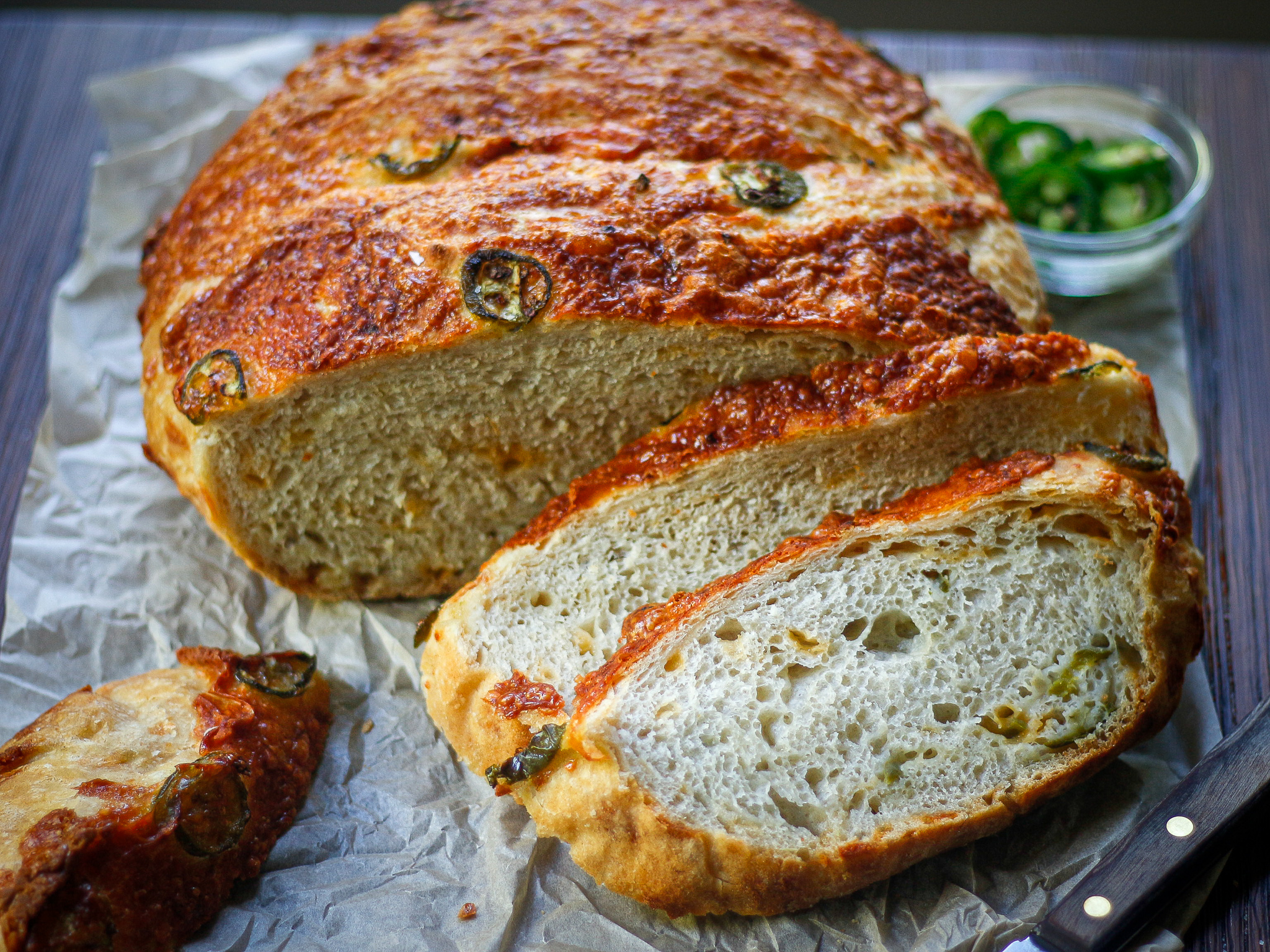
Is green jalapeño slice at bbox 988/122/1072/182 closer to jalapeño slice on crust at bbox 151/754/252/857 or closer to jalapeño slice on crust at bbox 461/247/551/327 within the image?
jalapeño slice on crust at bbox 461/247/551/327

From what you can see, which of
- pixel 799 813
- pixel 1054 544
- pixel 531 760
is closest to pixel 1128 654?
pixel 1054 544

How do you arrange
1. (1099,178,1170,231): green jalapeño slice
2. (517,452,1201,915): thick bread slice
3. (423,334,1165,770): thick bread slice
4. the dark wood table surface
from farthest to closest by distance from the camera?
1. (1099,178,1170,231): green jalapeño slice
2. the dark wood table surface
3. (423,334,1165,770): thick bread slice
4. (517,452,1201,915): thick bread slice

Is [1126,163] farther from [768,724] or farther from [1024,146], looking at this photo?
[768,724]

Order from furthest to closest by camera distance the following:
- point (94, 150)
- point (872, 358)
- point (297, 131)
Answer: point (94, 150), point (297, 131), point (872, 358)

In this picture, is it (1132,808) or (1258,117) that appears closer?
(1132,808)

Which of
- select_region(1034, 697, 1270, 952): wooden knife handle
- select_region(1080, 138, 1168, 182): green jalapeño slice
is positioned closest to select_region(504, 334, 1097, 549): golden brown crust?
select_region(1034, 697, 1270, 952): wooden knife handle

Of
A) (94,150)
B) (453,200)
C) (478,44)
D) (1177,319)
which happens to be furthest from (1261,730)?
(94,150)

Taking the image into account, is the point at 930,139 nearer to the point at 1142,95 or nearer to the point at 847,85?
the point at 847,85
